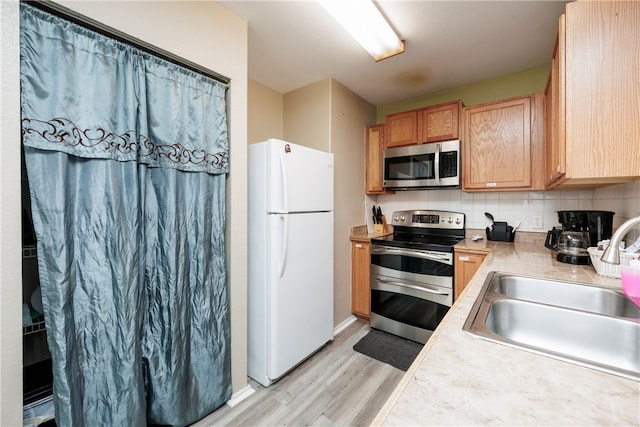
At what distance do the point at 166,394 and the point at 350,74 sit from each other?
8.99ft

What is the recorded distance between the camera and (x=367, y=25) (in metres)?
1.69

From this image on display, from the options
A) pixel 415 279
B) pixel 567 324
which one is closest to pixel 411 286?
pixel 415 279

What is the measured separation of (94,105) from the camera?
1.14m

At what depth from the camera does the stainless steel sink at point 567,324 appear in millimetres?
769

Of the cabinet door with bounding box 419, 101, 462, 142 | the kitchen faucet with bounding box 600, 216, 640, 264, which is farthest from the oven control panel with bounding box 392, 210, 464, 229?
the kitchen faucet with bounding box 600, 216, 640, 264

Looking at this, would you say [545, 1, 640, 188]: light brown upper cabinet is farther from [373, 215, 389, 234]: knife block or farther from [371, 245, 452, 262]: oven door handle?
[373, 215, 389, 234]: knife block

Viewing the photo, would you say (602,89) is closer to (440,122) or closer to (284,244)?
(440,122)

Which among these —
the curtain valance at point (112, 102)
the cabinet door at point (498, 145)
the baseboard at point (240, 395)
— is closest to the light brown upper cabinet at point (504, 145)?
the cabinet door at point (498, 145)

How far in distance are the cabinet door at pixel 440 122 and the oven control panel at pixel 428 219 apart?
80 centimetres

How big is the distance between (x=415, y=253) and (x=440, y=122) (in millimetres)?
1307

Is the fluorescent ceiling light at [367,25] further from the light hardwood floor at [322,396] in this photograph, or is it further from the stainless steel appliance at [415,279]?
the light hardwood floor at [322,396]

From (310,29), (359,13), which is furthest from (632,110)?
(310,29)

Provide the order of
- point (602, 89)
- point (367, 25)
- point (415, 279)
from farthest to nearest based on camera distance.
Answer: point (415, 279) → point (367, 25) → point (602, 89)

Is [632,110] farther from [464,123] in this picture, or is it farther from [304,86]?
[304,86]
